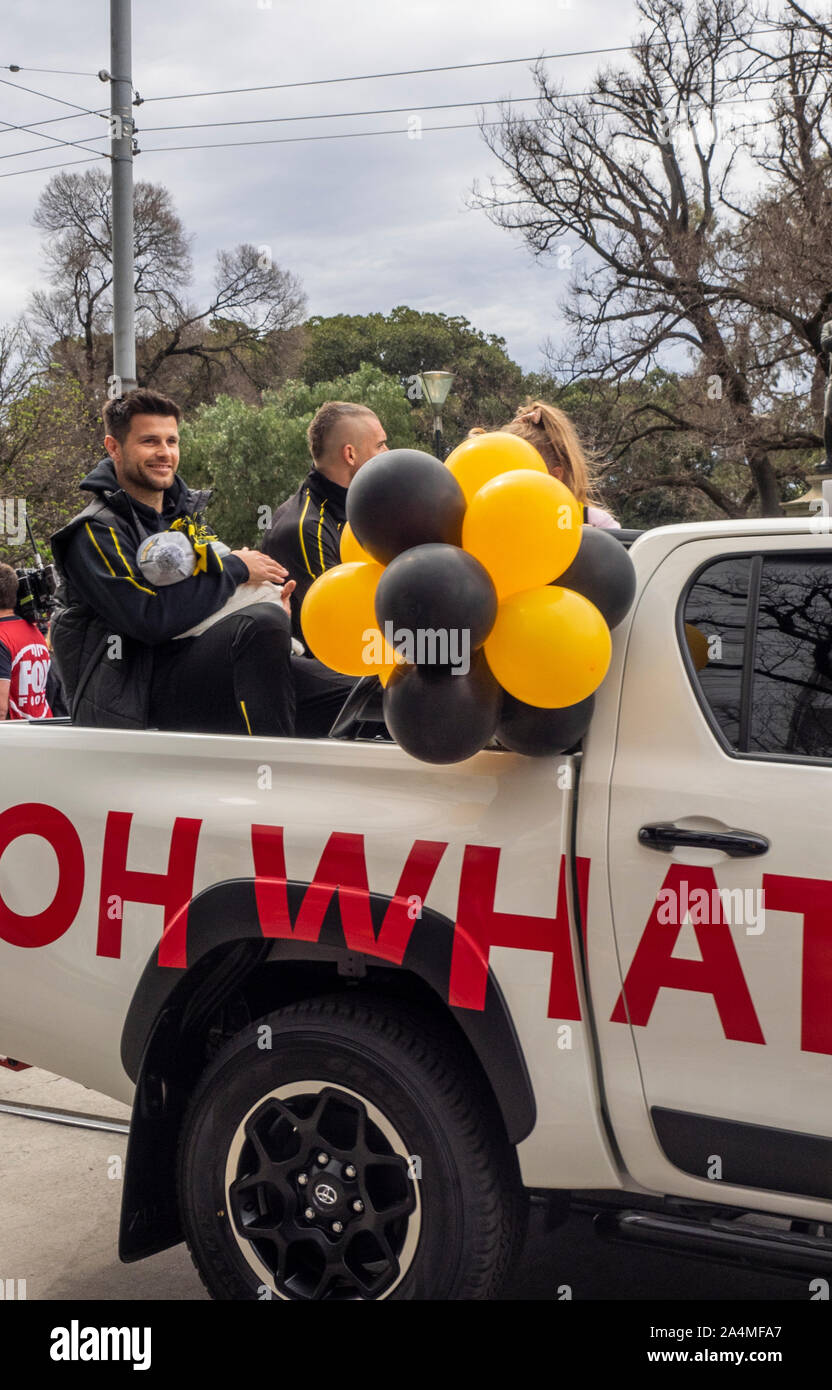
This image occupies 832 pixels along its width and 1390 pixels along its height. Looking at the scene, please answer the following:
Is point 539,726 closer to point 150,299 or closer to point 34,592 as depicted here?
point 34,592

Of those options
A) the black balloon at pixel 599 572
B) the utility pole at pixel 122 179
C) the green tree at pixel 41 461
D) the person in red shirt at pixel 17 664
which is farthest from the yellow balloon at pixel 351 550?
the green tree at pixel 41 461

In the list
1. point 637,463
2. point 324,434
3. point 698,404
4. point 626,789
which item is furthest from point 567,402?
point 626,789

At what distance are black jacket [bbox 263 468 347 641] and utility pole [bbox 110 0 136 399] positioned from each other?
5.36 m

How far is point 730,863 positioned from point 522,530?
754 millimetres

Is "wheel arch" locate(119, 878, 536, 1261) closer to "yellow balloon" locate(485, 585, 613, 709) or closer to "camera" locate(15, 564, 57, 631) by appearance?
"yellow balloon" locate(485, 585, 613, 709)

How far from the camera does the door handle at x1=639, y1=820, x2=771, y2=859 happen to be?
2.43 m

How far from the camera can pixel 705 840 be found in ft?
8.11

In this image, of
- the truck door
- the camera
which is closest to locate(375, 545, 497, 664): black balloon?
the truck door

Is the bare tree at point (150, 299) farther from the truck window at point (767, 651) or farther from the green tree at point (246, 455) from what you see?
the truck window at point (767, 651)

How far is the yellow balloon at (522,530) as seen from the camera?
247cm

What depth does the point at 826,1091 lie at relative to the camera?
235cm

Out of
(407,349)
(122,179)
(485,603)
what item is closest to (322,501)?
(485,603)

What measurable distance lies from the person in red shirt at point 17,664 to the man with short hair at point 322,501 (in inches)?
131
